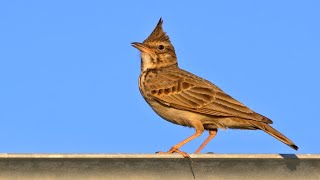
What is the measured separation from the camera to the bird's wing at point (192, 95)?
10.0 meters

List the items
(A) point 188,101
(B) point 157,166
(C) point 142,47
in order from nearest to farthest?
(B) point 157,166 < (A) point 188,101 < (C) point 142,47

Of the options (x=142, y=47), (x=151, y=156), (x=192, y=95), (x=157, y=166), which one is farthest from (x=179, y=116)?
(x=151, y=156)

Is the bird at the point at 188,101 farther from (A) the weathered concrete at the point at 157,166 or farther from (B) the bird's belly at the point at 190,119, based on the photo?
(A) the weathered concrete at the point at 157,166

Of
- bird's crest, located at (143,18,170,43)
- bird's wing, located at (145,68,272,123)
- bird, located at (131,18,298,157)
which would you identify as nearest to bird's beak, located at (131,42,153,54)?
bird, located at (131,18,298,157)

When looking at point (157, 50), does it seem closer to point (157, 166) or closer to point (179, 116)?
point (179, 116)

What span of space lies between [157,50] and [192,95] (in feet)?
6.00

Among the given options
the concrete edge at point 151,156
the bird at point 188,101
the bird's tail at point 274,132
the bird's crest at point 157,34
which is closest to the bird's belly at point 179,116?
the bird at point 188,101

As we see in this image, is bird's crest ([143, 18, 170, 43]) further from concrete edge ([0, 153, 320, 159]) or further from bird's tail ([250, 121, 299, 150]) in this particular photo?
concrete edge ([0, 153, 320, 159])

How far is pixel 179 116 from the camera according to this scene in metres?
10.6

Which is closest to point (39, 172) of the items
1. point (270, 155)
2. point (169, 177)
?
point (169, 177)

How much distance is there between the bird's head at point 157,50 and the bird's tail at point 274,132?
3.14 metres

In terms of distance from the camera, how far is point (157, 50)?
40.5ft

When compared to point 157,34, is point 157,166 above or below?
below

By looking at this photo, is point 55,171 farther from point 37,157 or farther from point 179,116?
point 179,116
